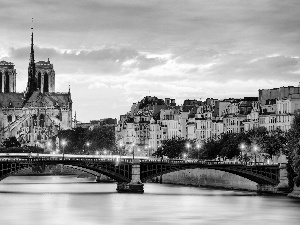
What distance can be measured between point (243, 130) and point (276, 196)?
40793 millimetres

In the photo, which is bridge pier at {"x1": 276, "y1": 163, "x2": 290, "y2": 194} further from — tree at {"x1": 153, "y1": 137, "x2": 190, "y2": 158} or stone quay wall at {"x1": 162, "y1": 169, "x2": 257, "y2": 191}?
tree at {"x1": 153, "y1": 137, "x2": 190, "y2": 158}

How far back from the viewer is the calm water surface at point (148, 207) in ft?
279

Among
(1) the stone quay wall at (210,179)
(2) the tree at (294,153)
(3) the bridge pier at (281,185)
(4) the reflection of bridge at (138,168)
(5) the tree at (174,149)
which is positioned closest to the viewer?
(2) the tree at (294,153)

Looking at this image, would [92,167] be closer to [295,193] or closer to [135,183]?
[135,183]

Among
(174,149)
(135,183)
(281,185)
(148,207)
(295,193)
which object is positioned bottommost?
(148,207)

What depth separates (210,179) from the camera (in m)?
123

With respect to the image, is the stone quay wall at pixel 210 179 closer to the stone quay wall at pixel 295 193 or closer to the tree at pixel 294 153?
the tree at pixel 294 153

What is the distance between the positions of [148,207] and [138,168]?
705 inches

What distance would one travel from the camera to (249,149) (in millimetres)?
124750

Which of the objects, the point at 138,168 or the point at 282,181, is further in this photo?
the point at 138,168

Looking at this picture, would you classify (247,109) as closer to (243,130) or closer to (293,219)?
(243,130)

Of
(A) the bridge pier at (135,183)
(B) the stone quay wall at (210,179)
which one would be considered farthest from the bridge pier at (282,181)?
(A) the bridge pier at (135,183)

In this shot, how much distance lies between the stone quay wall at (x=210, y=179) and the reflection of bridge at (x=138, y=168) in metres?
3.84

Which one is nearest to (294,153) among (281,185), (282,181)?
(281,185)
